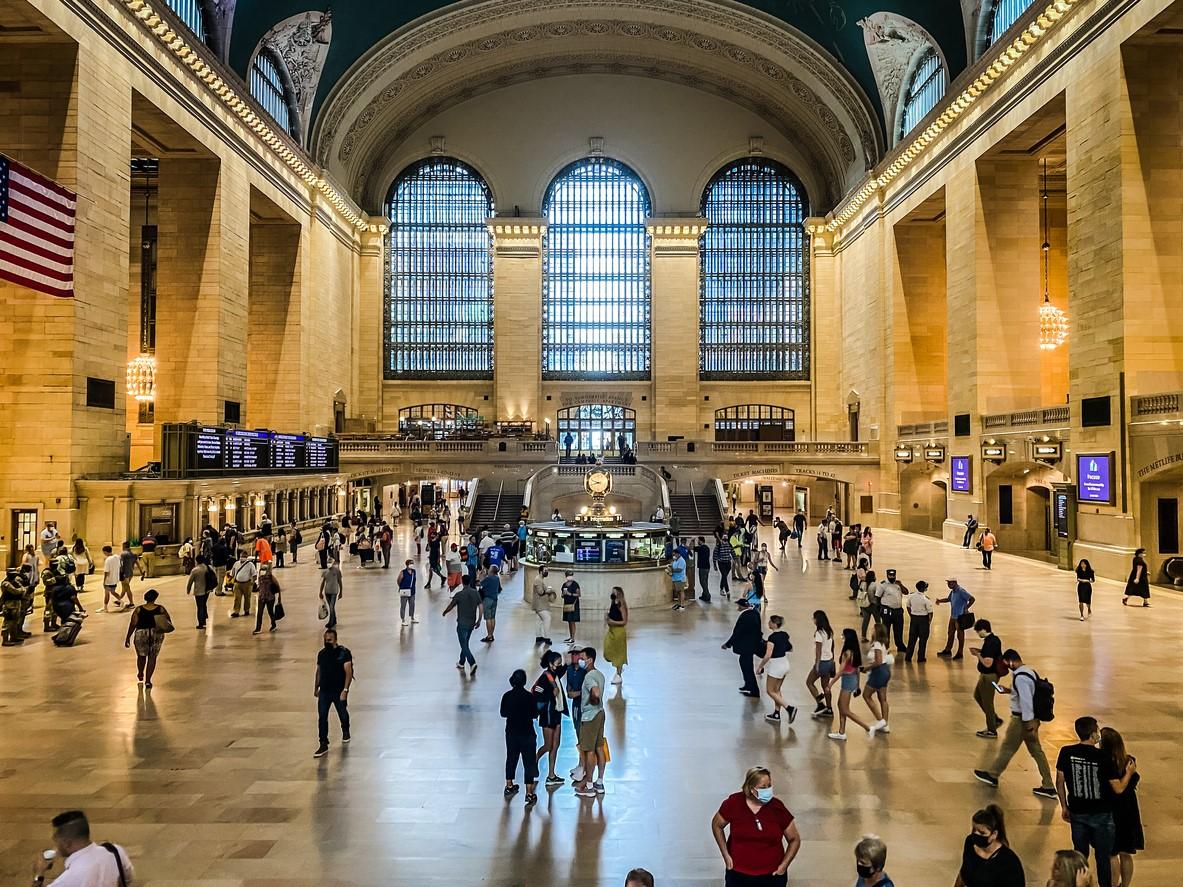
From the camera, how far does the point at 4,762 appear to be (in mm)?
7148

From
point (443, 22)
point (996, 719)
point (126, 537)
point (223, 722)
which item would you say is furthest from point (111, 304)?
point (443, 22)

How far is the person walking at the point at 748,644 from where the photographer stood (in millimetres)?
9242

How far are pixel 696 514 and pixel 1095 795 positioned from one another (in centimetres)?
2486

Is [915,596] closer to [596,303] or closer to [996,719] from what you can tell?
[996,719]

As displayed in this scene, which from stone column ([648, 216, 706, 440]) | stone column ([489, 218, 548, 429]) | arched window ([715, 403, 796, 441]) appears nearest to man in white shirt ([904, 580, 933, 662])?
stone column ([648, 216, 706, 440])

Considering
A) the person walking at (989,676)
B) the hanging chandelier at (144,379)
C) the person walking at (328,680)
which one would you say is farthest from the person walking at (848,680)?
the hanging chandelier at (144,379)

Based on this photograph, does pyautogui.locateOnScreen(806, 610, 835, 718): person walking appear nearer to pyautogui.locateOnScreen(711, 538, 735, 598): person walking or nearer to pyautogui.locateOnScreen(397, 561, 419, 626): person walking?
pyautogui.locateOnScreen(397, 561, 419, 626): person walking

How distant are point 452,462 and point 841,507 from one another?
17.1 m

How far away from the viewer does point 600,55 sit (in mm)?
41125

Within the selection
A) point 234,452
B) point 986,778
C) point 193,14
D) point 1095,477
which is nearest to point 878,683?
point 986,778

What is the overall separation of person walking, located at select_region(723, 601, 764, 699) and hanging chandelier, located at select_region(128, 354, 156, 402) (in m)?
23.1

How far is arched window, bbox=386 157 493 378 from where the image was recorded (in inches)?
1738

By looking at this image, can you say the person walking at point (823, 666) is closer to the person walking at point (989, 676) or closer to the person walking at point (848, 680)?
the person walking at point (848, 680)

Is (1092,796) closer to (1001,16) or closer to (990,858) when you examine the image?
(990,858)
